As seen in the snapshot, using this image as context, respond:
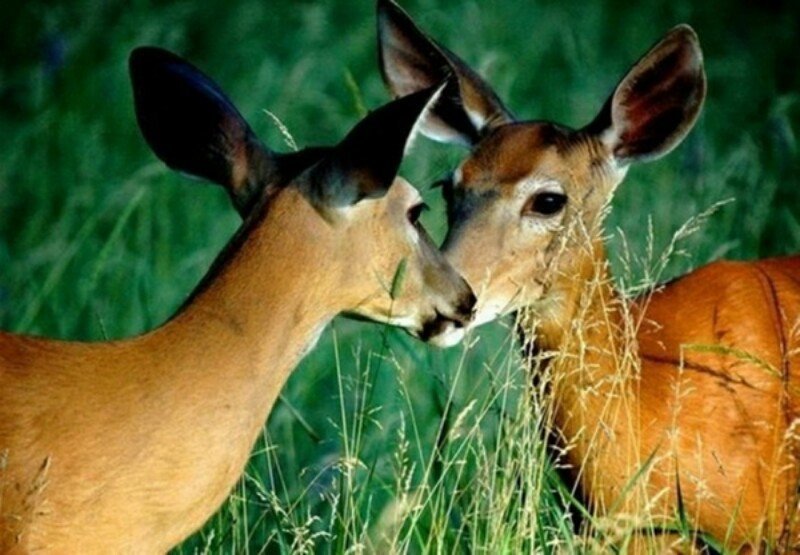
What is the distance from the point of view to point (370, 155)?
596cm

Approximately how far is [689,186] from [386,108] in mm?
4584

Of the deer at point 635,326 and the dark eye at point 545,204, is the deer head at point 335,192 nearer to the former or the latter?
the deer at point 635,326

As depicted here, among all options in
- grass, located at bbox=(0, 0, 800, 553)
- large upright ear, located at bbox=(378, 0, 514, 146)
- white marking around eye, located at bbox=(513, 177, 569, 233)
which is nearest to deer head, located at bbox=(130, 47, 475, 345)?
grass, located at bbox=(0, 0, 800, 553)

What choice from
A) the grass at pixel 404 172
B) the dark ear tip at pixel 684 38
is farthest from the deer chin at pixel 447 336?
the dark ear tip at pixel 684 38

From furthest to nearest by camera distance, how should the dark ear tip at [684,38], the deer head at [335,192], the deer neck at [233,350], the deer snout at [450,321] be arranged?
the dark ear tip at [684,38]
the deer snout at [450,321]
the deer head at [335,192]
the deer neck at [233,350]

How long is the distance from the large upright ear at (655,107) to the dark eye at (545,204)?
32 cm

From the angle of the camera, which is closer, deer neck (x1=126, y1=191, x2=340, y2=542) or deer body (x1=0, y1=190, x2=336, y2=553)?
deer body (x1=0, y1=190, x2=336, y2=553)

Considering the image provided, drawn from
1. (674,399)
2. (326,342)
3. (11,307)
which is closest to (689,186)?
(326,342)

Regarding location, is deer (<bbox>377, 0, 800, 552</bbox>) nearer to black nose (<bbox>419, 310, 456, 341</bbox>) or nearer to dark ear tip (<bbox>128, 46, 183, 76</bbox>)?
black nose (<bbox>419, 310, 456, 341</bbox>)

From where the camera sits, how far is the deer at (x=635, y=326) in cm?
661

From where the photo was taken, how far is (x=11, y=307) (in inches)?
347

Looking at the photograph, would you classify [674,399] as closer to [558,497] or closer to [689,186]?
[558,497]

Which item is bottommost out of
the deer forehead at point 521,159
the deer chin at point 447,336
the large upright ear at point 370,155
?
the deer chin at point 447,336

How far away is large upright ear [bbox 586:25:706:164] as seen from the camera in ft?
24.3
